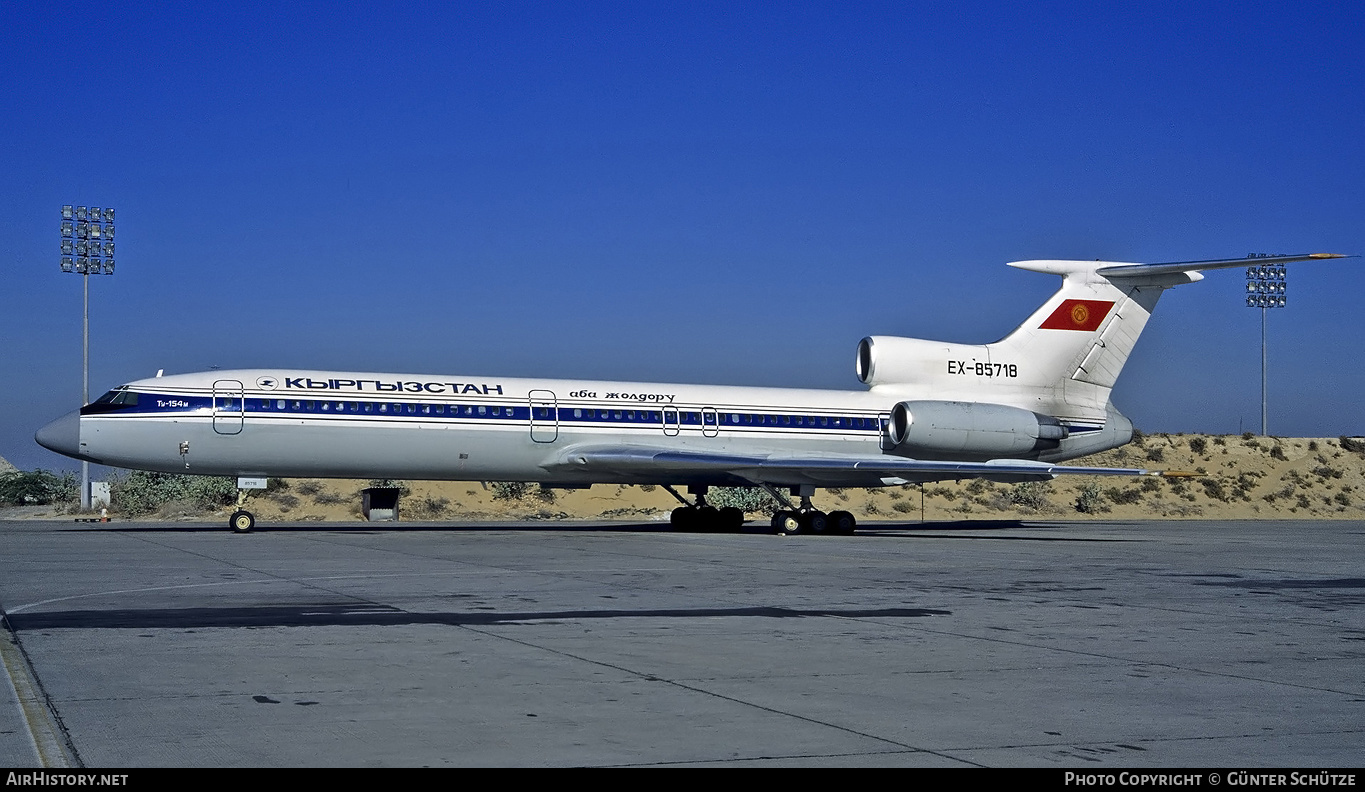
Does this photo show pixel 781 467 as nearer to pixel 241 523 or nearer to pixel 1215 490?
pixel 241 523

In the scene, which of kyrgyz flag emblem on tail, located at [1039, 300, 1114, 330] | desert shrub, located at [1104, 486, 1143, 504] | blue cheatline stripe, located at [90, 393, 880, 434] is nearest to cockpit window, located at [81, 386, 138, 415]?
blue cheatline stripe, located at [90, 393, 880, 434]

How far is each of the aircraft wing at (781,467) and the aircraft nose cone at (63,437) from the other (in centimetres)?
988

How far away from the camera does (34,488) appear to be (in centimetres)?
5391

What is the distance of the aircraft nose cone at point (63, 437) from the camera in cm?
2805

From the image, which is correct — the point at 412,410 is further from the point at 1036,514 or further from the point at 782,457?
the point at 1036,514

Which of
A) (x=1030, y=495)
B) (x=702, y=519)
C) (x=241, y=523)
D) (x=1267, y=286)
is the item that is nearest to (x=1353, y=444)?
(x=1267, y=286)

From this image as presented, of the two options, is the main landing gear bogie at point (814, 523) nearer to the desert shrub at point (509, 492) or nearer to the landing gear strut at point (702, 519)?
the landing gear strut at point (702, 519)

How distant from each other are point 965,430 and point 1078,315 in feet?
16.8

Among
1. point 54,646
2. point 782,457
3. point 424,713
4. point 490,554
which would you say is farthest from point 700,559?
point 424,713

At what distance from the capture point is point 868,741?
7168 millimetres

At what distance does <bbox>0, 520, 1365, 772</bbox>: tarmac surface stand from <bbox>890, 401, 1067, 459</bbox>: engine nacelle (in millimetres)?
11733

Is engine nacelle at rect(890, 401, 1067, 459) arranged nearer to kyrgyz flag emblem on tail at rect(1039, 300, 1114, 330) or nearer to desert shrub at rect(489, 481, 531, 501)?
kyrgyz flag emblem on tail at rect(1039, 300, 1114, 330)

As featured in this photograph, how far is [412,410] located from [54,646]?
18878mm

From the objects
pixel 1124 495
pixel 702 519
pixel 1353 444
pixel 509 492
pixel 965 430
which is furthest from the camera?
pixel 1353 444
